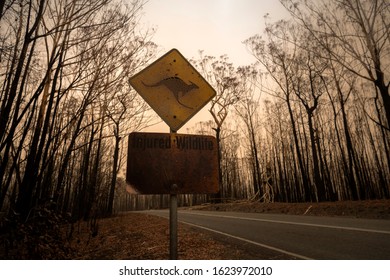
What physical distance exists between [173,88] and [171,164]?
27.8 inches

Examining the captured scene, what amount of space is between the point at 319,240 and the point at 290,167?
34.6 metres

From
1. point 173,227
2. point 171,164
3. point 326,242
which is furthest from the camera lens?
point 326,242

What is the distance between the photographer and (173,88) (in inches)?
88.3

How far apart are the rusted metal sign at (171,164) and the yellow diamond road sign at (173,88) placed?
7.5 inches

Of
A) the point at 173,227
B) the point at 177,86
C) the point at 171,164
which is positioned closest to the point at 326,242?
the point at 173,227

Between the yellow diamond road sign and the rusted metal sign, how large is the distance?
0.19 metres

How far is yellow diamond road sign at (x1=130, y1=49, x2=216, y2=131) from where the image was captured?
2162 millimetres

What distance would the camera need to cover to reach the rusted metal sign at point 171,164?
192 cm

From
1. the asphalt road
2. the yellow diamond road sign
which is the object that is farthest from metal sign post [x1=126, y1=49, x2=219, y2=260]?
the asphalt road

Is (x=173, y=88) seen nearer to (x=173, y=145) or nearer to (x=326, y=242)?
(x=173, y=145)

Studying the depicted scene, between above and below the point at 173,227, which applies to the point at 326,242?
below
